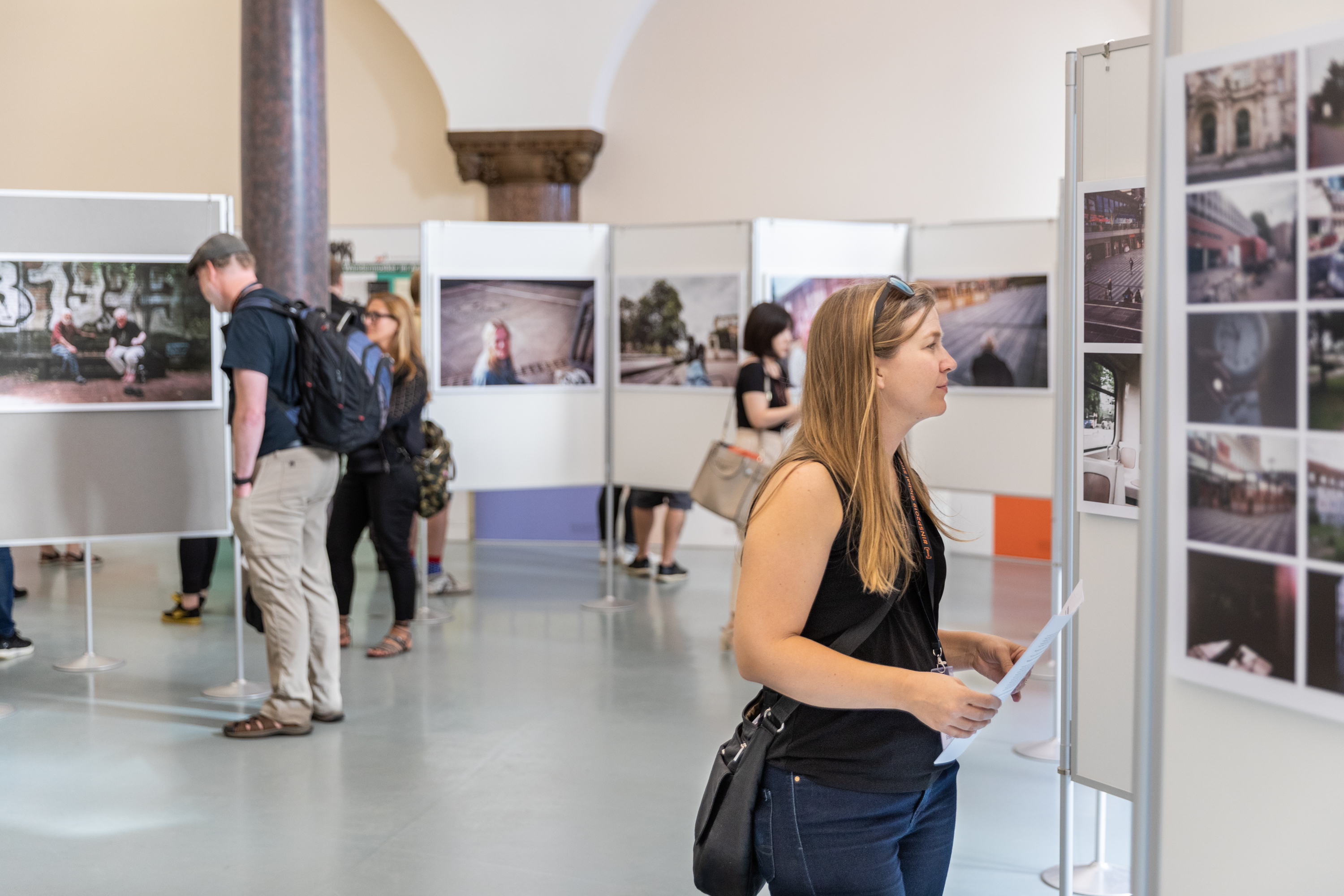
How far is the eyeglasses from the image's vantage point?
1.86 meters

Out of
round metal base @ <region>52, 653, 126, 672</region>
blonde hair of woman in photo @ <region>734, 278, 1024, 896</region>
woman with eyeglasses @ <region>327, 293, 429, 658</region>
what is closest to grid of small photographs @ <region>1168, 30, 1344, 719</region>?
blonde hair of woman in photo @ <region>734, 278, 1024, 896</region>

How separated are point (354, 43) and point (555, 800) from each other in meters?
7.64

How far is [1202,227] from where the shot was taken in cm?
128

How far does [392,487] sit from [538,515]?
3752 millimetres

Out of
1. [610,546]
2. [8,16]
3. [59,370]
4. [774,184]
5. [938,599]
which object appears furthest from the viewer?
[8,16]

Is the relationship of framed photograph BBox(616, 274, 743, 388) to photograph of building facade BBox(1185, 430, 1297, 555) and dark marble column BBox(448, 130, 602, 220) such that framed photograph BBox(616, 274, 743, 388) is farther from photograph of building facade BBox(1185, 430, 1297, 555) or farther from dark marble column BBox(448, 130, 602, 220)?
photograph of building facade BBox(1185, 430, 1297, 555)

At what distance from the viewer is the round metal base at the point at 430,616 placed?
6.88 meters

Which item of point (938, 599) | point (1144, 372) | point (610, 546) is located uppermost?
point (1144, 372)

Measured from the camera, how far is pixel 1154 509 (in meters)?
1.35

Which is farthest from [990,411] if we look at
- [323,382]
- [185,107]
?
[185,107]

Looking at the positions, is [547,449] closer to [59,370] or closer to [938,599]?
[59,370]

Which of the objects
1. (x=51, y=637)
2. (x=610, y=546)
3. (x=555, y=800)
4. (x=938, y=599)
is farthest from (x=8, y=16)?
(x=938, y=599)

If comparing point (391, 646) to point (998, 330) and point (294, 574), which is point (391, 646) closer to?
point (294, 574)

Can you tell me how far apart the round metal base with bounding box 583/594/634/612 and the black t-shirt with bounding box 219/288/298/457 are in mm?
2806
